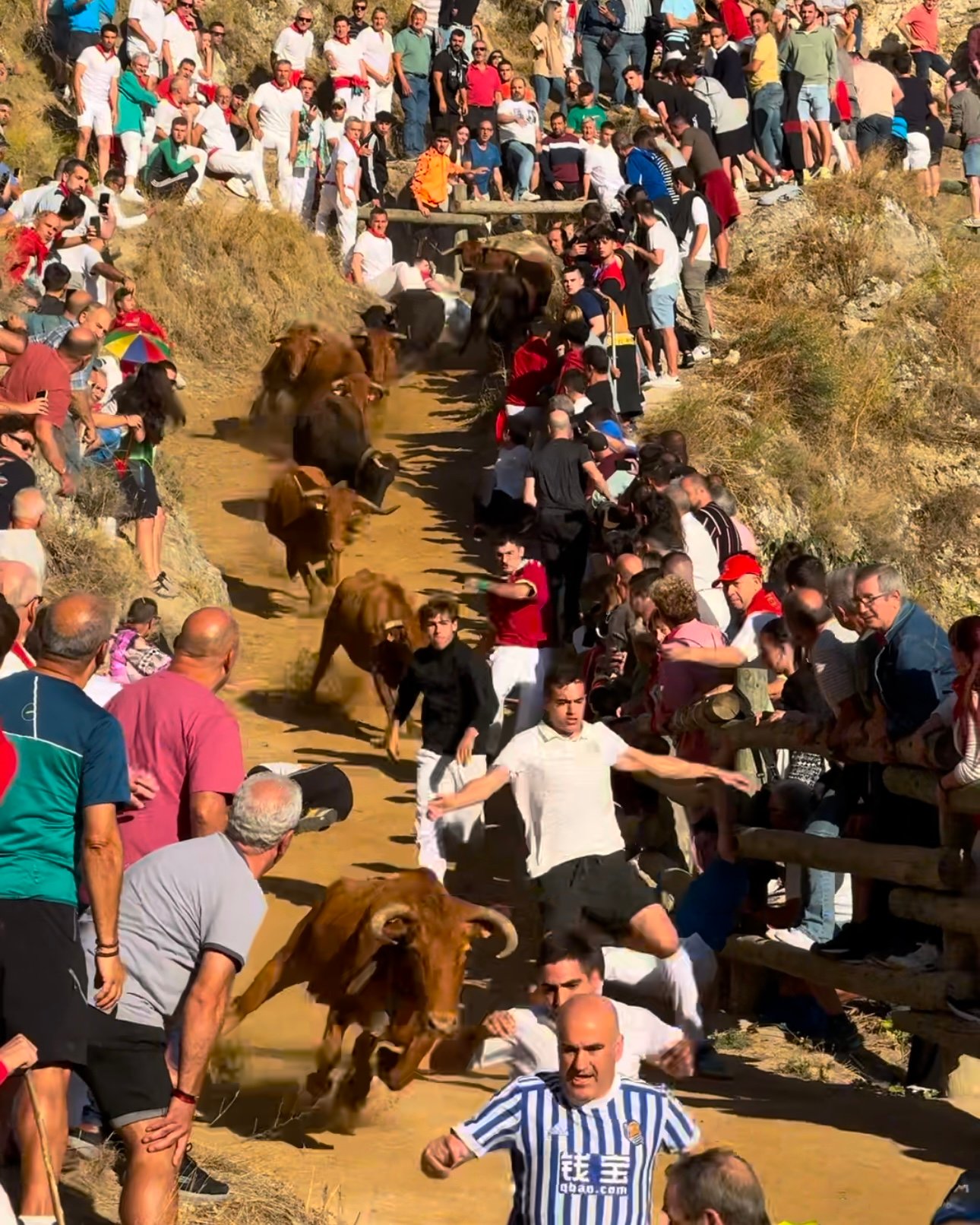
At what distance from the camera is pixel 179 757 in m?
6.27

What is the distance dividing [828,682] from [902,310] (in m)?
15.9

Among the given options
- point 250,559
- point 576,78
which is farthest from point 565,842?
point 576,78

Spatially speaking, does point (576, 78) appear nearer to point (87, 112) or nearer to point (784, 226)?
point (784, 226)

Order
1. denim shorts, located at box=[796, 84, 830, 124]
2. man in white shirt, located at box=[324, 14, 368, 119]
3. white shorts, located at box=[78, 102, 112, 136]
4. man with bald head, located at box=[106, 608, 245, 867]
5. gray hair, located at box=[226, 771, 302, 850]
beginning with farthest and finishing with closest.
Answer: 1. man in white shirt, located at box=[324, 14, 368, 119]
2. denim shorts, located at box=[796, 84, 830, 124]
3. white shorts, located at box=[78, 102, 112, 136]
4. man with bald head, located at box=[106, 608, 245, 867]
5. gray hair, located at box=[226, 771, 302, 850]

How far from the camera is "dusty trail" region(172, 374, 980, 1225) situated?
6766 millimetres

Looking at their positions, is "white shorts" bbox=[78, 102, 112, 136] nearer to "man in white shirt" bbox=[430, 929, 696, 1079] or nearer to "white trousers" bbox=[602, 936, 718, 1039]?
"white trousers" bbox=[602, 936, 718, 1039]

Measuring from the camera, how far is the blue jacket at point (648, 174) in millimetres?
18562

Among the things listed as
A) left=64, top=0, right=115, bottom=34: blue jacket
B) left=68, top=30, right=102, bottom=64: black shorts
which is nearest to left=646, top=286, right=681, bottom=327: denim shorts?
left=68, top=30, right=102, bottom=64: black shorts

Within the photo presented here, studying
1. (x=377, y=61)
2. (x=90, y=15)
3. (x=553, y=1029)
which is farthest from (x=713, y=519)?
(x=377, y=61)

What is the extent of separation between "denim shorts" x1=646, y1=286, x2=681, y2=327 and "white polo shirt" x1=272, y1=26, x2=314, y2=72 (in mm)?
6643

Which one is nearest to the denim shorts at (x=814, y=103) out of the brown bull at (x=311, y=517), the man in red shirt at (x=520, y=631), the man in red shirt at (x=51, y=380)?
the brown bull at (x=311, y=517)

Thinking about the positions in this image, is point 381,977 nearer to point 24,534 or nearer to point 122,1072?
point 122,1072

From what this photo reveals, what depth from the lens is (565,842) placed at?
806 centimetres

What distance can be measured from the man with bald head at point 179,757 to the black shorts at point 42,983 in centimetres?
87
